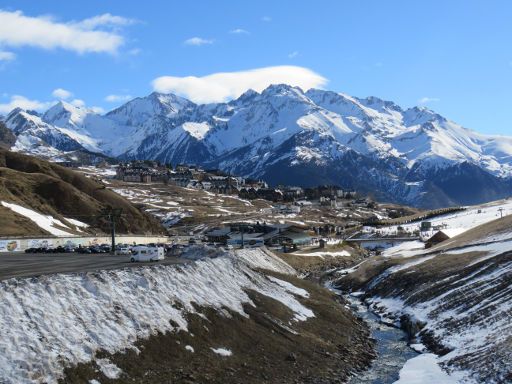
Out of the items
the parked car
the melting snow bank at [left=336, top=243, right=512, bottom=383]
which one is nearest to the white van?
the parked car

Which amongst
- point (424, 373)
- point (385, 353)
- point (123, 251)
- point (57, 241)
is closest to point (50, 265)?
point (385, 353)

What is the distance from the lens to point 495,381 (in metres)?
33.7

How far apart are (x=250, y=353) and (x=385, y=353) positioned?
1466 cm

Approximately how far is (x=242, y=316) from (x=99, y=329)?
14414 millimetres

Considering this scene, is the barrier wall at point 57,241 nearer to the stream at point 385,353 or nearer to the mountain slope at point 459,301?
the mountain slope at point 459,301

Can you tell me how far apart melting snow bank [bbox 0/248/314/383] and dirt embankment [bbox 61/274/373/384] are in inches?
32.3

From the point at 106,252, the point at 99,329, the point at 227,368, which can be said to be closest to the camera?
the point at 99,329

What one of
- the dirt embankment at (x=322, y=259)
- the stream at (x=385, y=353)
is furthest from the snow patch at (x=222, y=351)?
the dirt embankment at (x=322, y=259)

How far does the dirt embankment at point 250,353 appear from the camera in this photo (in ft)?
96.8

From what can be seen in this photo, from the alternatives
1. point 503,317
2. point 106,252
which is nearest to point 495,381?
point 503,317

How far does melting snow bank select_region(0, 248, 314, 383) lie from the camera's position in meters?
25.9

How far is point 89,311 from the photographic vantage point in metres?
31.6

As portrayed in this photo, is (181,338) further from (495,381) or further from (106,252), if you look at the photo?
(106,252)

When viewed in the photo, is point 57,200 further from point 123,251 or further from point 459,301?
point 459,301
